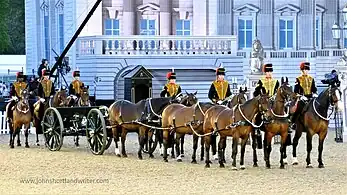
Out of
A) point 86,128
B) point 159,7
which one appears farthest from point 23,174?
point 159,7

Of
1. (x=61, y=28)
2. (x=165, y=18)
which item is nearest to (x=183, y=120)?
(x=165, y=18)

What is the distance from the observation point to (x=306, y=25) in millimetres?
56250

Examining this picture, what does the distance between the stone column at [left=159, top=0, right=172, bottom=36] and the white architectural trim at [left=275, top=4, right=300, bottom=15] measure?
528 cm

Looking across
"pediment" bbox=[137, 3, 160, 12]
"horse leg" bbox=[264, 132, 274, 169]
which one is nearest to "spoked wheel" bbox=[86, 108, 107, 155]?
"horse leg" bbox=[264, 132, 274, 169]

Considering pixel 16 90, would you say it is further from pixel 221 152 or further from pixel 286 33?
pixel 286 33

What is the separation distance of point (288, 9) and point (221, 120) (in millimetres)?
32152

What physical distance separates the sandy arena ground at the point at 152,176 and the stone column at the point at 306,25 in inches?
1042

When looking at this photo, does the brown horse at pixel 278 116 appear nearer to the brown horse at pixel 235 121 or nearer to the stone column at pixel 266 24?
the brown horse at pixel 235 121

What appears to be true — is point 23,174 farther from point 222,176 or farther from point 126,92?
point 126,92

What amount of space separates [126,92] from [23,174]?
76.2 ft

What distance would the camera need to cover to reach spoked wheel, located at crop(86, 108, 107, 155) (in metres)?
28.6

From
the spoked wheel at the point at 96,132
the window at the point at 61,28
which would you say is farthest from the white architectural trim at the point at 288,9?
the spoked wheel at the point at 96,132

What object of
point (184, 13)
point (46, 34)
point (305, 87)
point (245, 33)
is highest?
point (184, 13)

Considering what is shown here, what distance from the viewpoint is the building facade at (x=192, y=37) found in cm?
4872
